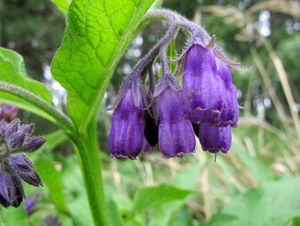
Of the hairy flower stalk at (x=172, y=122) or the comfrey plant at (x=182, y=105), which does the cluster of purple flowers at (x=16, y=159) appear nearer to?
the comfrey plant at (x=182, y=105)

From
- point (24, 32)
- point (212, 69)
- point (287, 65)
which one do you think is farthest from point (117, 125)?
point (24, 32)

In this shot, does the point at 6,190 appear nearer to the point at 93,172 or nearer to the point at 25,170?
the point at 25,170

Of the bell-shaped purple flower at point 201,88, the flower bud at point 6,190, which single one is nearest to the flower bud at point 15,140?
the flower bud at point 6,190

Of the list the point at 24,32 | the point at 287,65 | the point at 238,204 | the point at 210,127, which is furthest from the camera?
the point at 24,32

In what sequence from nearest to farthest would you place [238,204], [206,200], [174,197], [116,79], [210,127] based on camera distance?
1. [210,127]
2. [174,197]
3. [238,204]
4. [206,200]
5. [116,79]

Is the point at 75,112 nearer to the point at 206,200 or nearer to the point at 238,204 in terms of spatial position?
the point at 238,204

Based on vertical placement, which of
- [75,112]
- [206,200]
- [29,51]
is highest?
[75,112]

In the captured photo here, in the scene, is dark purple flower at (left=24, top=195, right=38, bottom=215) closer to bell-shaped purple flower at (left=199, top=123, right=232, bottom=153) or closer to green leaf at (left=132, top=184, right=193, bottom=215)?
green leaf at (left=132, top=184, right=193, bottom=215)
